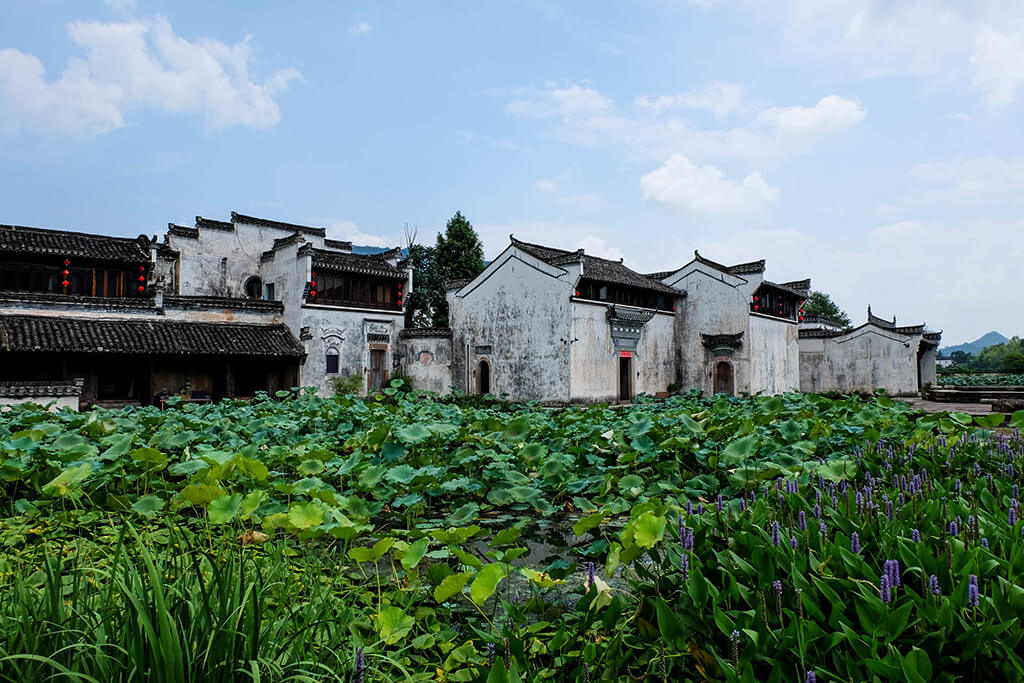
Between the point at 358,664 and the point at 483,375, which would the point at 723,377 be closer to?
the point at 483,375

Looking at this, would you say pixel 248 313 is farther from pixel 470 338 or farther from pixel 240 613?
pixel 240 613

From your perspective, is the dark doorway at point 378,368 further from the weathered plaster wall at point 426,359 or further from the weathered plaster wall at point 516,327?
the weathered plaster wall at point 516,327

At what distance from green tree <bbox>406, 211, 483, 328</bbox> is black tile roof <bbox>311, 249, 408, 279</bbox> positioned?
5.76 meters

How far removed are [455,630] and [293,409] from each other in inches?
232

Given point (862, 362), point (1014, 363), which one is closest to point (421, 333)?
point (862, 362)

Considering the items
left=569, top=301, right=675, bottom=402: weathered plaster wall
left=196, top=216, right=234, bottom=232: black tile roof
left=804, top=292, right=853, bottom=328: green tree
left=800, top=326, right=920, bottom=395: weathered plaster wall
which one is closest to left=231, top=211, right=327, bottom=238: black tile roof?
left=196, top=216, right=234, bottom=232: black tile roof

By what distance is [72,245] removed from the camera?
1870 centimetres

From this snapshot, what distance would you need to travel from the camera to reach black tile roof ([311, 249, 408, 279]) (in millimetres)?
20828

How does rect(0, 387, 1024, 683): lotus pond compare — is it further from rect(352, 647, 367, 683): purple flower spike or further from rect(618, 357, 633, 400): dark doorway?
rect(618, 357, 633, 400): dark doorway

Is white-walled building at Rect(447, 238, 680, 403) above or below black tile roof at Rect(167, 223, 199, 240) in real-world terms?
below

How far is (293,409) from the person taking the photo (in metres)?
7.36

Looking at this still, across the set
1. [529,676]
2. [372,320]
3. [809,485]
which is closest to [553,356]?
[372,320]

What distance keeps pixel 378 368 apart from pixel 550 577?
2060 cm

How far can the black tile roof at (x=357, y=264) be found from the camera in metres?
20.8
